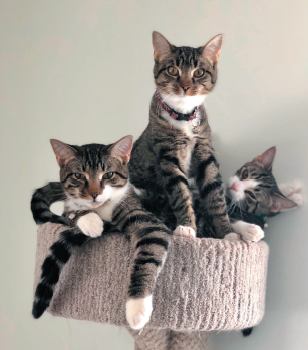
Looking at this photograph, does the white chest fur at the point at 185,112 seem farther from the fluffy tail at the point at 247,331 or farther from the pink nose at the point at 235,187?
the fluffy tail at the point at 247,331

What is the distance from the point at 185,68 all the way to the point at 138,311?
66 centimetres

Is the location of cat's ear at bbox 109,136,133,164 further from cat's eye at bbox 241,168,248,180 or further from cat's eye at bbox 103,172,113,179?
cat's eye at bbox 241,168,248,180

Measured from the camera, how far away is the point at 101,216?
96cm

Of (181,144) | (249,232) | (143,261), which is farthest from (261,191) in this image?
(143,261)

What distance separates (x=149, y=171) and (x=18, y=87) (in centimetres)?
119

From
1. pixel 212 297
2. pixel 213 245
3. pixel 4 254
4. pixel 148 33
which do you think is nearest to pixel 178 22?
pixel 148 33

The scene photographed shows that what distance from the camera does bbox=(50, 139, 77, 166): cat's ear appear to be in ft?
3.14

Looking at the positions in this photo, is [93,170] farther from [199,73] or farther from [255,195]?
→ [255,195]

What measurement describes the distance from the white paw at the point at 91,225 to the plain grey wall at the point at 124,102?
659 mm

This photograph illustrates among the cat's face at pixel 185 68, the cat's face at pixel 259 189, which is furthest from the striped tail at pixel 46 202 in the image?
the cat's face at pixel 259 189

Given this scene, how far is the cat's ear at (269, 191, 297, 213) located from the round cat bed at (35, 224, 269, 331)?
250mm

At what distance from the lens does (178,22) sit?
1535 millimetres

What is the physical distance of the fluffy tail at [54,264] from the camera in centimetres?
81

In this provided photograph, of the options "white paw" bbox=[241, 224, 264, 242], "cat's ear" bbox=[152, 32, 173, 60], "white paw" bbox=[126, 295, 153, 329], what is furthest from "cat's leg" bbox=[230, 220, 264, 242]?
"cat's ear" bbox=[152, 32, 173, 60]
